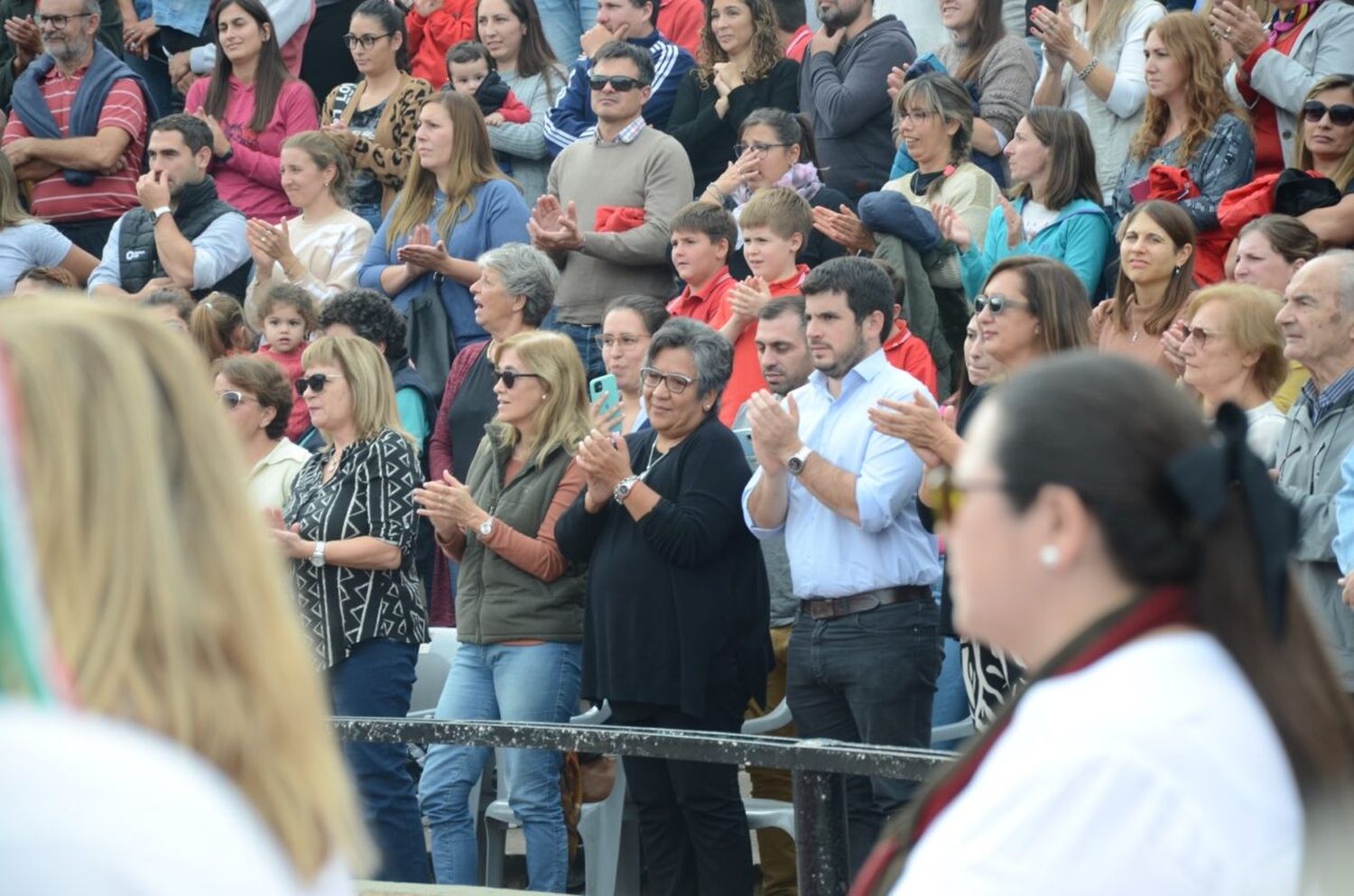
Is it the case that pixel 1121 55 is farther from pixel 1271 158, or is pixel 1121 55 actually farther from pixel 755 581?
pixel 755 581

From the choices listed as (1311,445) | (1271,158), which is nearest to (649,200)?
(1271,158)

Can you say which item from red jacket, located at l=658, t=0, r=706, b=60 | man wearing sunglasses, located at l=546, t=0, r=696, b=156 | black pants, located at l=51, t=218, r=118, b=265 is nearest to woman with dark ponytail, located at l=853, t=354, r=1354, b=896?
man wearing sunglasses, located at l=546, t=0, r=696, b=156

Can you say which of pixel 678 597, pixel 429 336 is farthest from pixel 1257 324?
pixel 429 336

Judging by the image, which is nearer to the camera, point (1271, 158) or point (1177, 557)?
point (1177, 557)

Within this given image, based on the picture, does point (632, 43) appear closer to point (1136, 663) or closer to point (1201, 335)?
point (1201, 335)

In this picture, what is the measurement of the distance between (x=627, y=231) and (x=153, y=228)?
2.86 m

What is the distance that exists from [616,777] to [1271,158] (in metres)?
4.27

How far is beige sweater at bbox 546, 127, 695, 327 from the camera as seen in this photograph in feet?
30.9

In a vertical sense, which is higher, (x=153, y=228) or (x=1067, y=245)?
(x=153, y=228)

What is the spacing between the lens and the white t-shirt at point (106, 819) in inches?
49.8

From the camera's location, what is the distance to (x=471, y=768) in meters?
6.78

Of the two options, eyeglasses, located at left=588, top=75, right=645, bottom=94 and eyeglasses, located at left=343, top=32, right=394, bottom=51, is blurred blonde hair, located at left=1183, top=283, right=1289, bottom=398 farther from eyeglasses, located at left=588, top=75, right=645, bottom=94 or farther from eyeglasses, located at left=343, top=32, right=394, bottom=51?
eyeglasses, located at left=343, top=32, right=394, bottom=51

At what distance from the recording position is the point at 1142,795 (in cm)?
197

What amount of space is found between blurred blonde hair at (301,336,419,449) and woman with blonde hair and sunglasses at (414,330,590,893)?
452 millimetres
